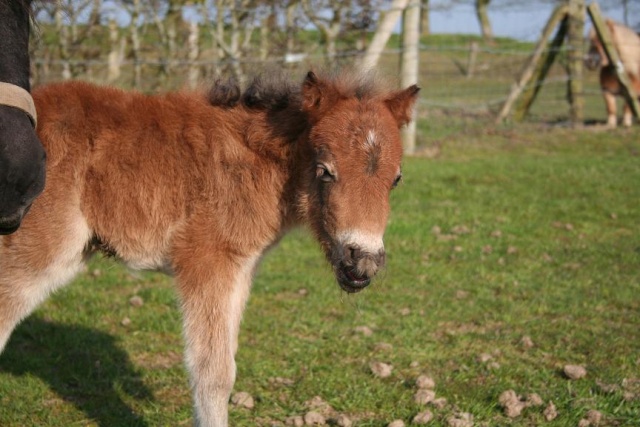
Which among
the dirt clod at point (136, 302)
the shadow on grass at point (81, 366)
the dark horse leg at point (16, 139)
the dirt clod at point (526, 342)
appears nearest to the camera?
the dark horse leg at point (16, 139)

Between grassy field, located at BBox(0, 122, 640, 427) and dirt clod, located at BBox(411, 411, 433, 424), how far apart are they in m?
0.07

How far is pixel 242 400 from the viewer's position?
4469 millimetres

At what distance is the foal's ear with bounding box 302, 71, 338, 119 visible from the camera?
3811 millimetres

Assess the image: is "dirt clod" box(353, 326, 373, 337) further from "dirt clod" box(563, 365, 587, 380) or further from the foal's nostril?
the foal's nostril

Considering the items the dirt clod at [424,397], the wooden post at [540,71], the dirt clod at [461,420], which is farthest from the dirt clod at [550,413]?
the wooden post at [540,71]

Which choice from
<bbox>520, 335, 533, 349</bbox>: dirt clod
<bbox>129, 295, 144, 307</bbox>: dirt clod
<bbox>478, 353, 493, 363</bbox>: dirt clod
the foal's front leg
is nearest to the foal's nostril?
the foal's front leg

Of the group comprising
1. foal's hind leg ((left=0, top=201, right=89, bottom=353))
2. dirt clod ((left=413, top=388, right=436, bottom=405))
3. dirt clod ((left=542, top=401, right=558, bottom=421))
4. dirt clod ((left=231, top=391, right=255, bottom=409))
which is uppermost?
foal's hind leg ((left=0, top=201, right=89, bottom=353))

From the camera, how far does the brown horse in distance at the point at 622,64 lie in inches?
623

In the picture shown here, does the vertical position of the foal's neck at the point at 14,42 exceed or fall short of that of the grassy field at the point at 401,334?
it exceeds it

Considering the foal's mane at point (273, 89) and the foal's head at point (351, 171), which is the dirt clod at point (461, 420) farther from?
the foal's mane at point (273, 89)

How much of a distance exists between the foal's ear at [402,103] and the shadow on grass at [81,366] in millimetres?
2376

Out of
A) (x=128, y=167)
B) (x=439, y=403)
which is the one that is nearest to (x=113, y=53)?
(x=128, y=167)

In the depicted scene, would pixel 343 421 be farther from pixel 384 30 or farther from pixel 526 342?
pixel 384 30

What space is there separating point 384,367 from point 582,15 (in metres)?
13.2
